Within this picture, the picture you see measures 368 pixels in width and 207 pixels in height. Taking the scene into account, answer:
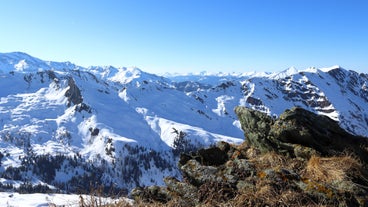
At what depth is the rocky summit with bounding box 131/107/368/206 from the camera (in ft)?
29.2

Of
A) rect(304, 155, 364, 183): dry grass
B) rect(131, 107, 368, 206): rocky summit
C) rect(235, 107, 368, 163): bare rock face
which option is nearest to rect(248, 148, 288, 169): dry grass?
rect(131, 107, 368, 206): rocky summit

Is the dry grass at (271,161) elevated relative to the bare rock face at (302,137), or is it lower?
lower

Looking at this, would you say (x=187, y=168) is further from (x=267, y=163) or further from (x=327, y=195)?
(x=327, y=195)

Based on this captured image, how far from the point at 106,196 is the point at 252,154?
8.56m

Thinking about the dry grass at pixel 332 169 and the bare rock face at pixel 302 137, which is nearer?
the dry grass at pixel 332 169

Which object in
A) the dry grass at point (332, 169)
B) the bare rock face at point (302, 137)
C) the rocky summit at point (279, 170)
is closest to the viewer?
the rocky summit at point (279, 170)

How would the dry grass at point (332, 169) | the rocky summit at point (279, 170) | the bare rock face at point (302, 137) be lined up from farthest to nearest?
the bare rock face at point (302, 137), the dry grass at point (332, 169), the rocky summit at point (279, 170)

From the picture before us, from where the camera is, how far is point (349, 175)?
1051 centimetres

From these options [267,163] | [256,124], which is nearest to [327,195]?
[267,163]

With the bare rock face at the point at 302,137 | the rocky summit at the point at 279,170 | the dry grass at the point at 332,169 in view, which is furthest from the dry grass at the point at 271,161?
the dry grass at the point at 332,169

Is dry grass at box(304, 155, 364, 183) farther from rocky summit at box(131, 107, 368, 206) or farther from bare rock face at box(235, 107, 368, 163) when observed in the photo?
bare rock face at box(235, 107, 368, 163)

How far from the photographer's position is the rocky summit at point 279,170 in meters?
8.90

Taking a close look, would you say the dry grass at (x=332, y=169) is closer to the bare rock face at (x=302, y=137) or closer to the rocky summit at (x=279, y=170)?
the rocky summit at (x=279, y=170)

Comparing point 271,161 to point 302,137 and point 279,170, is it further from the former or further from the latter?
point 279,170
